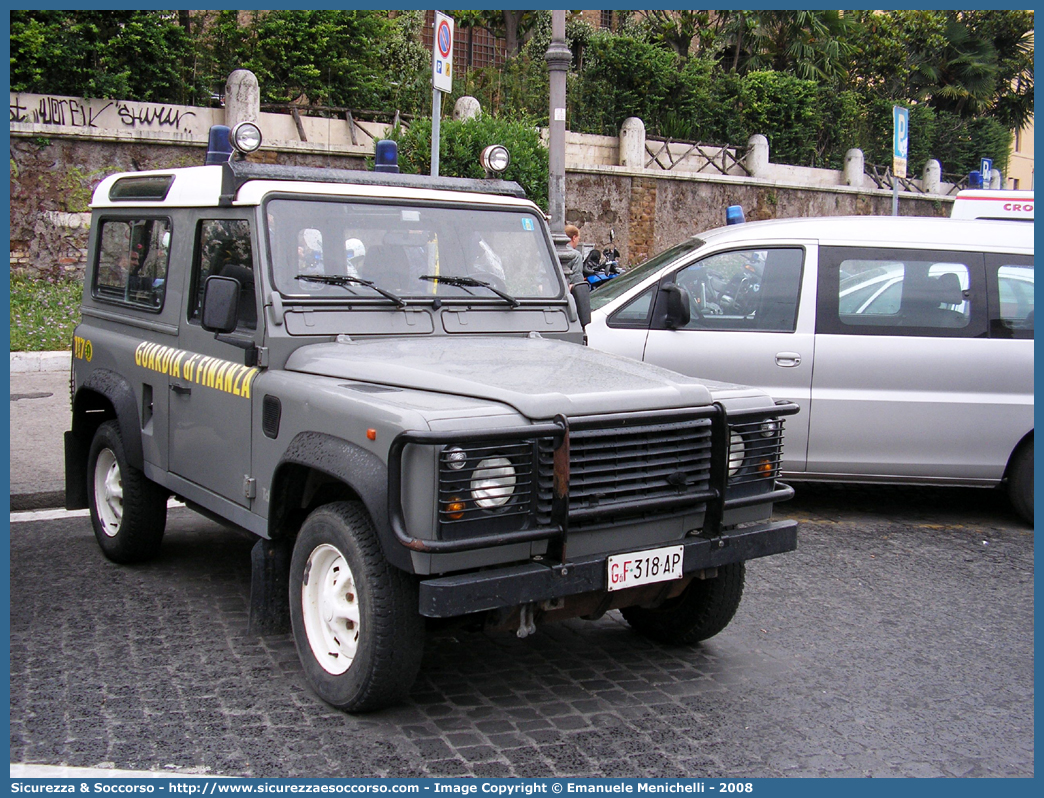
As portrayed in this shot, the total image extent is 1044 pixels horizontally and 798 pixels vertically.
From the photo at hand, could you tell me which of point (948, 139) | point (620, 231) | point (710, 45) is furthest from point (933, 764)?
point (948, 139)

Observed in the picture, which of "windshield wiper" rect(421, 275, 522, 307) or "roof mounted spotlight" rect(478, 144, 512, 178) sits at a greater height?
"roof mounted spotlight" rect(478, 144, 512, 178)

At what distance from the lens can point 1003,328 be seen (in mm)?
6898

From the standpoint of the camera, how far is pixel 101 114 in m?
18.5

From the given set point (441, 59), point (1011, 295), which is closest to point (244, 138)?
point (441, 59)

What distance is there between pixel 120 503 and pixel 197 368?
128 cm

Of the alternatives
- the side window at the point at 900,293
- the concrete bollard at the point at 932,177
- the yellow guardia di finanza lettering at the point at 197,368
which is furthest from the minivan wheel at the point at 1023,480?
the concrete bollard at the point at 932,177

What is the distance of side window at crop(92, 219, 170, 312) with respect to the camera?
5426 millimetres

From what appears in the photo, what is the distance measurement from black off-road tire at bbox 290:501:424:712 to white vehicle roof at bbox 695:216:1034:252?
14.0 feet

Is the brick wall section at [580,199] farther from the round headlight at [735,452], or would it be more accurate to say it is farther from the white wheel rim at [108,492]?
the round headlight at [735,452]

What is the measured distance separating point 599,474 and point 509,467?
38 cm

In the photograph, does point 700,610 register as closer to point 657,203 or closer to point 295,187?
point 295,187

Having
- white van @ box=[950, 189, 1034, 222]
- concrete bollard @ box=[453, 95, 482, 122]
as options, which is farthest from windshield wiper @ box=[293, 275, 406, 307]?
concrete bollard @ box=[453, 95, 482, 122]

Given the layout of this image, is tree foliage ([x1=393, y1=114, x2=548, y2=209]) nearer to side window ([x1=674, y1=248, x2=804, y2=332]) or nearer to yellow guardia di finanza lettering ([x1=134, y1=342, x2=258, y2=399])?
side window ([x1=674, y1=248, x2=804, y2=332])

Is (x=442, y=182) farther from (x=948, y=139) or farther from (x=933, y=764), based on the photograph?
(x=948, y=139)
